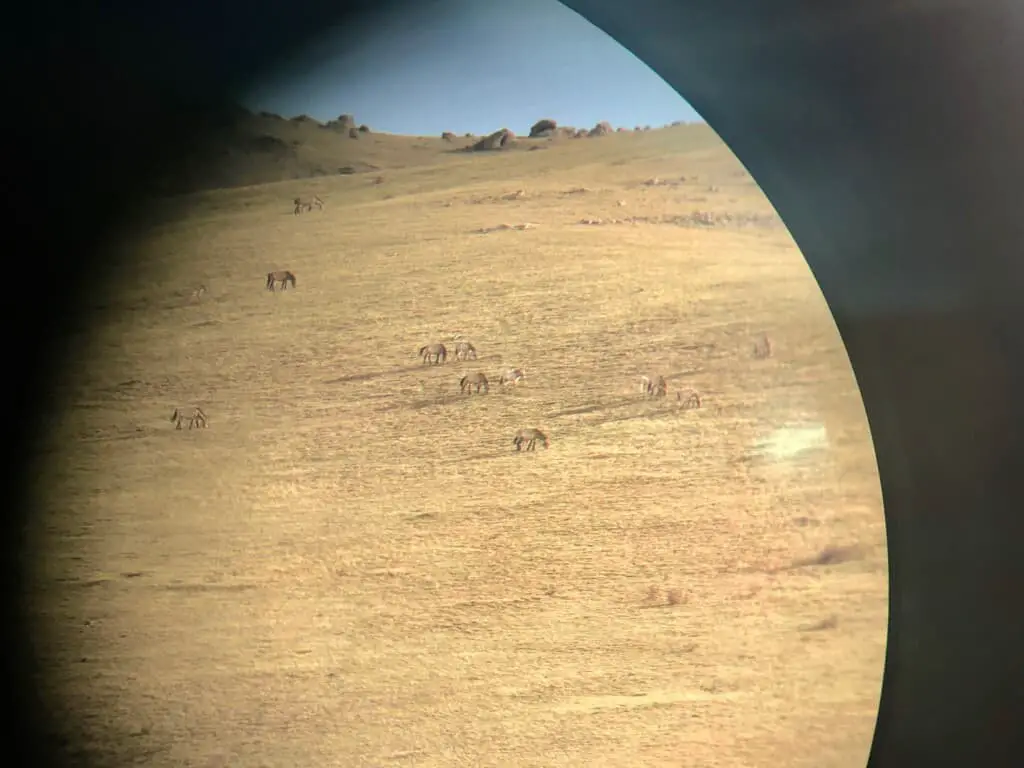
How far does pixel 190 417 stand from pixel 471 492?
14.8 inches

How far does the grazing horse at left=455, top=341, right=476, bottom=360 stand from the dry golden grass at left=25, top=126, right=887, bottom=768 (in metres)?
0.01

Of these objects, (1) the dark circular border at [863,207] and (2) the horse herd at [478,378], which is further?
(2) the horse herd at [478,378]

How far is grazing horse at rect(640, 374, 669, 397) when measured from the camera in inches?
37.3

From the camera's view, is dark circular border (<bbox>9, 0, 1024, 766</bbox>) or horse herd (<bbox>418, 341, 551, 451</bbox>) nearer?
dark circular border (<bbox>9, 0, 1024, 766</bbox>)

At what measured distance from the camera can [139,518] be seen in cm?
90

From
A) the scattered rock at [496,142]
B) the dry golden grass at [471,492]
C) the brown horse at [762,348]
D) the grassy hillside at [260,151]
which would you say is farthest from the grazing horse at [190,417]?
the brown horse at [762,348]

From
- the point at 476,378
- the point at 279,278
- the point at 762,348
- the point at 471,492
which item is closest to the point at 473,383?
the point at 476,378

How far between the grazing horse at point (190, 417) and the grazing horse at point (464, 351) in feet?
1.10

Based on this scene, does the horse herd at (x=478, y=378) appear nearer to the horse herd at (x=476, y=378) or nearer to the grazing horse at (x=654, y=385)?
the horse herd at (x=476, y=378)

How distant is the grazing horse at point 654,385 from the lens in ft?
3.10

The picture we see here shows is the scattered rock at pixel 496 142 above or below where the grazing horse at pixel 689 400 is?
above

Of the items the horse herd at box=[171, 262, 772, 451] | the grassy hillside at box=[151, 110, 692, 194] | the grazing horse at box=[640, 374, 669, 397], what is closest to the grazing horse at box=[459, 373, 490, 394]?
the horse herd at box=[171, 262, 772, 451]

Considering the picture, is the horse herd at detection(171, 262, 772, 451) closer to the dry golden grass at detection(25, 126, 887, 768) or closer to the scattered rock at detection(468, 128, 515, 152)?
the dry golden grass at detection(25, 126, 887, 768)

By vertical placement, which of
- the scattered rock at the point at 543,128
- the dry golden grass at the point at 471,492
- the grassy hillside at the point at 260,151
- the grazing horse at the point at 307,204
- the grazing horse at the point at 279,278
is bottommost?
the dry golden grass at the point at 471,492
